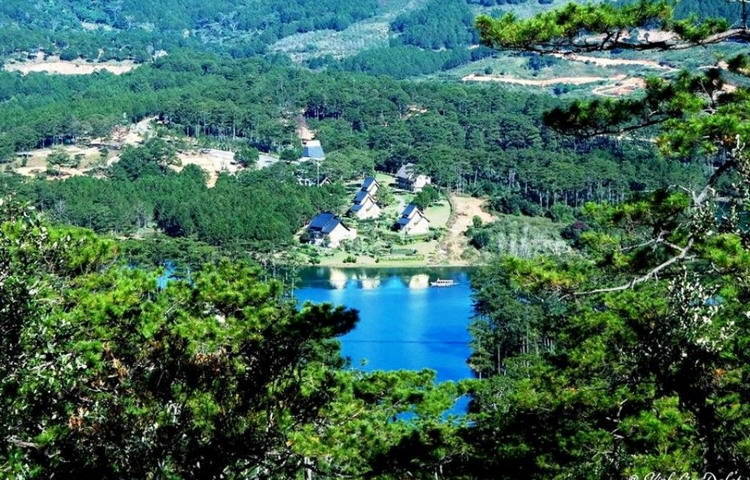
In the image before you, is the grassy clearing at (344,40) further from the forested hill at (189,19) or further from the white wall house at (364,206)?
the white wall house at (364,206)

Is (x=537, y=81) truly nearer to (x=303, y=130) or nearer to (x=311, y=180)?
(x=303, y=130)

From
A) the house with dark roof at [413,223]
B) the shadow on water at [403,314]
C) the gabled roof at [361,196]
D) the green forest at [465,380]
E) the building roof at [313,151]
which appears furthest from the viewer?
the building roof at [313,151]

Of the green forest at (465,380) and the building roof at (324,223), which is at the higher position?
the green forest at (465,380)

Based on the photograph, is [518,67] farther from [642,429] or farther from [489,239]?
[642,429]

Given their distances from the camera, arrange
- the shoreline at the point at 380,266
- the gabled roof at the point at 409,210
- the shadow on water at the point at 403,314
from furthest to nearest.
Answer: the gabled roof at the point at 409,210, the shoreline at the point at 380,266, the shadow on water at the point at 403,314

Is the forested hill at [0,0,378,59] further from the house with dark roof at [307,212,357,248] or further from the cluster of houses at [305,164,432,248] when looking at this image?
the house with dark roof at [307,212,357,248]

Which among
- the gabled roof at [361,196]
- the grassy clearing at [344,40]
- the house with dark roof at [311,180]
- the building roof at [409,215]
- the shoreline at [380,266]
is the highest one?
the grassy clearing at [344,40]

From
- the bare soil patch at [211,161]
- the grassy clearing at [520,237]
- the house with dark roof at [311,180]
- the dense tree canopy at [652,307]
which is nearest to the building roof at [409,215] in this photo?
the grassy clearing at [520,237]
